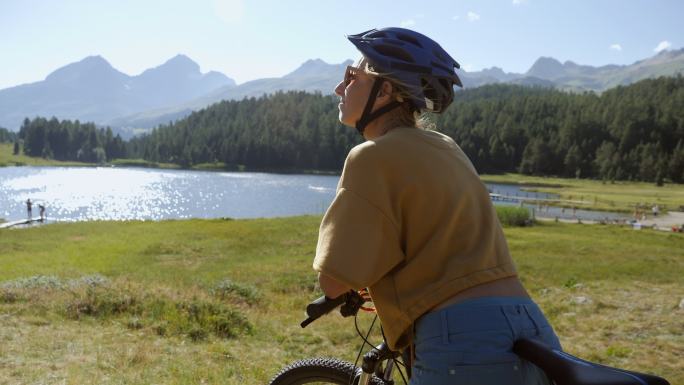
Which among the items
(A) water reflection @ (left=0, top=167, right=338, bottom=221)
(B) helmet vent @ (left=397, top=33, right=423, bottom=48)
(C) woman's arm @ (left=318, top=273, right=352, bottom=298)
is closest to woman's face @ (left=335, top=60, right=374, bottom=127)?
(B) helmet vent @ (left=397, top=33, right=423, bottom=48)

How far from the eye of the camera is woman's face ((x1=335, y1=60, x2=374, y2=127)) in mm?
2477

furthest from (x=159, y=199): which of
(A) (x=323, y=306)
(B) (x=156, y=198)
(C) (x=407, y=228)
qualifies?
(C) (x=407, y=228)

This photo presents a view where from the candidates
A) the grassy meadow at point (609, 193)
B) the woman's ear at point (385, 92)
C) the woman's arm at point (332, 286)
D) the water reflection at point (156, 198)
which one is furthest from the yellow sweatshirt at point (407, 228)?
the grassy meadow at point (609, 193)

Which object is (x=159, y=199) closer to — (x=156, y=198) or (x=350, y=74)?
(x=156, y=198)

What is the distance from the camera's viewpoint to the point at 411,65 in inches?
94.9

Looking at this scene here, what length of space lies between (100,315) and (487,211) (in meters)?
9.35

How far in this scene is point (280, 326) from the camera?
415 inches

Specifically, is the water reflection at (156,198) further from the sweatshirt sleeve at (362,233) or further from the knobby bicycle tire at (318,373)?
the sweatshirt sleeve at (362,233)

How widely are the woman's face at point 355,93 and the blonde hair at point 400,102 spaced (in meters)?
0.02

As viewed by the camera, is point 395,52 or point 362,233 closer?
point 362,233

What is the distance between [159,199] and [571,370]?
10560 centimetres

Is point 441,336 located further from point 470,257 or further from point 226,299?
point 226,299

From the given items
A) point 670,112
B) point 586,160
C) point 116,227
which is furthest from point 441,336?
point 670,112

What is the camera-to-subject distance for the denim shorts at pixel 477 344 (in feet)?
6.88
